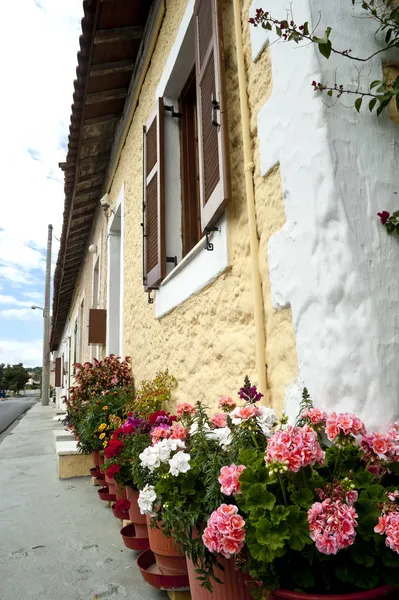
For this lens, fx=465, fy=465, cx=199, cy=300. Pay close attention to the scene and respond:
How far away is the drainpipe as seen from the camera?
1.96 m

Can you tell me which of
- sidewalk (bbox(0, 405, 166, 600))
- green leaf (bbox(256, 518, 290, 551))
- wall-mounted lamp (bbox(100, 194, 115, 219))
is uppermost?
wall-mounted lamp (bbox(100, 194, 115, 219))

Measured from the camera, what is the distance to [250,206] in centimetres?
209

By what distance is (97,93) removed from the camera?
211 inches

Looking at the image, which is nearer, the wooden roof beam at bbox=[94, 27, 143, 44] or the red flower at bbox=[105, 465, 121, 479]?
the red flower at bbox=[105, 465, 121, 479]

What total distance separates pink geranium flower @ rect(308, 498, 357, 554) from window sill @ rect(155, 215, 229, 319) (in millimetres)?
1420

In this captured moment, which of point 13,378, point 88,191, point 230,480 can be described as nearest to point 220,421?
point 230,480

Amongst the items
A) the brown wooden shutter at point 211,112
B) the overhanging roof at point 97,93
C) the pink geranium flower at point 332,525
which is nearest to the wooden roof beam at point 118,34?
the overhanging roof at point 97,93

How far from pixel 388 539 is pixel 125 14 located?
469 cm

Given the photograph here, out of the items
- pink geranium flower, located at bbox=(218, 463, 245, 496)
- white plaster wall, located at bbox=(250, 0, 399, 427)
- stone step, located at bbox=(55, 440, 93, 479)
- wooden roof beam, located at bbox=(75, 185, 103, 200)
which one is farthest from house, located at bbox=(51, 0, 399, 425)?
wooden roof beam, located at bbox=(75, 185, 103, 200)

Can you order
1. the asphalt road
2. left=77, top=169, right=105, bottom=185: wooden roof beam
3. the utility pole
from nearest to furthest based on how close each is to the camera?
1. left=77, top=169, right=105, bottom=185: wooden roof beam
2. the asphalt road
3. the utility pole

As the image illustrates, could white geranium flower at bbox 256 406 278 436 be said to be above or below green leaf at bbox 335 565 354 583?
above

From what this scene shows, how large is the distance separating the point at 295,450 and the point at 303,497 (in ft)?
0.40

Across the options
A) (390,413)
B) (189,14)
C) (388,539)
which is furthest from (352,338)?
(189,14)

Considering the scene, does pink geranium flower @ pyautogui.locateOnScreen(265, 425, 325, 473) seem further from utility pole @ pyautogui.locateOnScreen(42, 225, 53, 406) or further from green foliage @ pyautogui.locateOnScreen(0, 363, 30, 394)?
green foliage @ pyautogui.locateOnScreen(0, 363, 30, 394)
